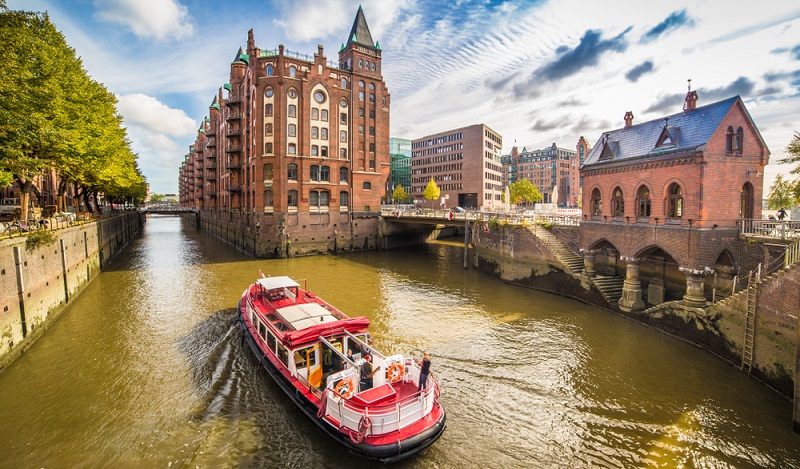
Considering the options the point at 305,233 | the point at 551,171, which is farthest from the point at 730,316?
the point at 551,171

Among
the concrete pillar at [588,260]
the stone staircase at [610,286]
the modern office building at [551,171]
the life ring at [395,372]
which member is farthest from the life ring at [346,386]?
the modern office building at [551,171]

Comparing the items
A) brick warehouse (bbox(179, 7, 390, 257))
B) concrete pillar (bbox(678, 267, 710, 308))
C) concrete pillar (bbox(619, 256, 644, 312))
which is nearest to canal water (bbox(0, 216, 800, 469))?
concrete pillar (bbox(619, 256, 644, 312))

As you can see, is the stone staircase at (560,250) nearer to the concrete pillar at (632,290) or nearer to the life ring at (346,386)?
the concrete pillar at (632,290)

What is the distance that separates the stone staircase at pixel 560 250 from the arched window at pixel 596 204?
373 cm

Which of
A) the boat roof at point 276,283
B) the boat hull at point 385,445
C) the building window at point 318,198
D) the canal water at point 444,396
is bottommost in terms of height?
the canal water at point 444,396

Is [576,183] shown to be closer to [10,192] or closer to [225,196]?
[225,196]

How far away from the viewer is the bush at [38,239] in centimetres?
2108

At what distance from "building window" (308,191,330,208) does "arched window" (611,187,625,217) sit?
3780cm

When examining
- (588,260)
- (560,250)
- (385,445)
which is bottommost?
(385,445)

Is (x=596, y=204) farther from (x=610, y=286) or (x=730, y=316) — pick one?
(x=730, y=316)

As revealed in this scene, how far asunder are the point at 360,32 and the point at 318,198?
94.3ft

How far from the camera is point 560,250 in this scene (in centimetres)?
3170

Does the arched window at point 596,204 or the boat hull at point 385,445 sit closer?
the boat hull at point 385,445

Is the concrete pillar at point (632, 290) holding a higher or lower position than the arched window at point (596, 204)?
lower
